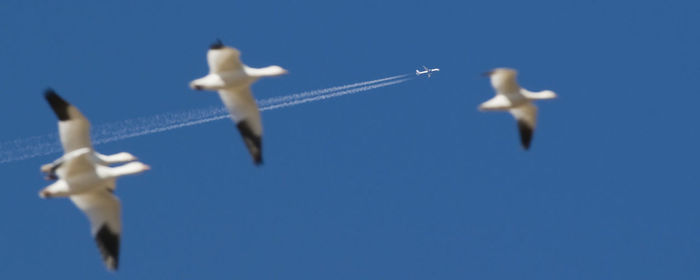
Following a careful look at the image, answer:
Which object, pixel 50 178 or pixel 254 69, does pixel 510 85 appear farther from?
pixel 50 178

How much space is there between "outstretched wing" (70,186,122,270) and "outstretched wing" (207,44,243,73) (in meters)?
4.73

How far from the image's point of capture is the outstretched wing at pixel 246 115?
6091 cm

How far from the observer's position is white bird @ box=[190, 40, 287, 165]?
195 feet

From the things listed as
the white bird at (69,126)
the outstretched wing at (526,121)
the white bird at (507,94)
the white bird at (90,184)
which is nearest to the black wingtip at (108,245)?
the white bird at (90,184)

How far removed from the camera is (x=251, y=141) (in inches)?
2430

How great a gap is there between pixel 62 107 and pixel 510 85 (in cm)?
1291

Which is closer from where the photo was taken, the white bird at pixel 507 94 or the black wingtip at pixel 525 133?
the white bird at pixel 507 94

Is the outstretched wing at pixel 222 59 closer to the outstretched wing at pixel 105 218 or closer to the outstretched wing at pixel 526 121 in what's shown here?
the outstretched wing at pixel 105 218

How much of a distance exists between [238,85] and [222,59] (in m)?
0.98

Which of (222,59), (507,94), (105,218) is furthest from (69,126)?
(507,94)

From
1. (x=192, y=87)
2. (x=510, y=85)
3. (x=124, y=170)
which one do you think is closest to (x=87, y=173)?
(x=124, y=170)

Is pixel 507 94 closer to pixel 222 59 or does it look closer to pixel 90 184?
pixel 222 59

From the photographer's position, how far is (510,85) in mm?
60531

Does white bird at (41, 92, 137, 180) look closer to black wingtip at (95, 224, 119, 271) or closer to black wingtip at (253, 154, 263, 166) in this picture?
black wingtip at (95, 224, 119, 271)
